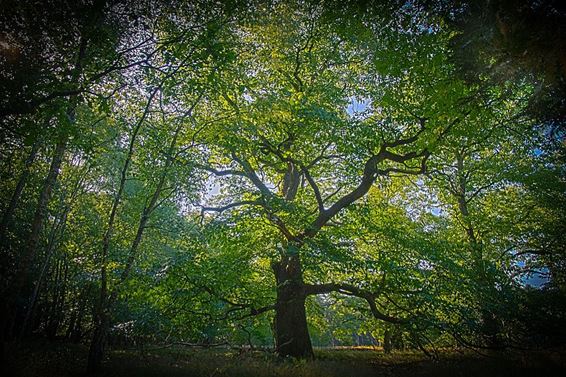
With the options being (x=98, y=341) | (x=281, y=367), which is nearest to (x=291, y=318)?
(x=281, y=367)

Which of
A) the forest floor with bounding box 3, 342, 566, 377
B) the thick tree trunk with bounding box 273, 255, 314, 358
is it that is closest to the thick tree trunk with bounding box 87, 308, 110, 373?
the forest floor with bounding box 3, 342, 566, 377

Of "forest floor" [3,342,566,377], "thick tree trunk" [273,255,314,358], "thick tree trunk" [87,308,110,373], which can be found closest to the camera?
"thick tree trunk" [87,308,110,373]

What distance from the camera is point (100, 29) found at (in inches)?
216

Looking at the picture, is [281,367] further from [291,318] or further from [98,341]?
[98,341]

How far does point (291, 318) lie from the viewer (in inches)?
480

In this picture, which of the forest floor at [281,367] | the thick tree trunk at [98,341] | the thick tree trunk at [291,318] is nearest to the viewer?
the thick tree trunk at [98,341]

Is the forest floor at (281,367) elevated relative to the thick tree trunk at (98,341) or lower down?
lower down

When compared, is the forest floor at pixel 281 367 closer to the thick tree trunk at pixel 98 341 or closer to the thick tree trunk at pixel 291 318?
the thick tree trunk at pixel 98 341

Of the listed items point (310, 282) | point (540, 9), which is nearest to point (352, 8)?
point (540, 9)

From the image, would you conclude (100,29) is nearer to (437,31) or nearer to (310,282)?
(437,31)

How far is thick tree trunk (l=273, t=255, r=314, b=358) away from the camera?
1187 cm

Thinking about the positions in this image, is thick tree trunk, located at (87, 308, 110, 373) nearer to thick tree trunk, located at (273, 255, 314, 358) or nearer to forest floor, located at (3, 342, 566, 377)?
forest floor, located at (3, 342, 566, 377)

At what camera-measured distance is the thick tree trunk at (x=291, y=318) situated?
1187 centimetres

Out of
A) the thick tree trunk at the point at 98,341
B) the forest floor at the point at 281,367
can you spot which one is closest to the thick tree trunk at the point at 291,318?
the forest floor at the point at 281,367
